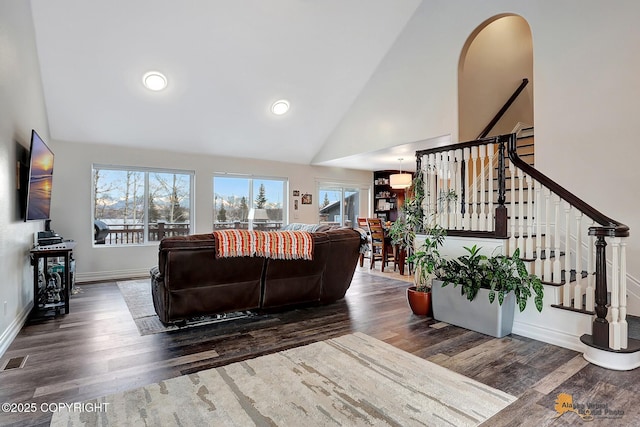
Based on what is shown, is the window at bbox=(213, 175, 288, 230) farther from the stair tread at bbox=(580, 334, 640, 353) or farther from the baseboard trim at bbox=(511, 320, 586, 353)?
the stair tread at bbox=(580, 334, 640, 353)

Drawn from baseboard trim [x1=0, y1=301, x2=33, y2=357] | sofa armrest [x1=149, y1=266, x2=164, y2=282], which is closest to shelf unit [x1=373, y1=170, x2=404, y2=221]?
sofa armrest [x1=149, y1=266, x2=164, y2=282]

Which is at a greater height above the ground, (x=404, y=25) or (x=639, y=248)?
(x=404, y=25)

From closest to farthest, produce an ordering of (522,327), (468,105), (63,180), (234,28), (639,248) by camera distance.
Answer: (522,327), (639,248), (234,28), (468,105), (63,180)

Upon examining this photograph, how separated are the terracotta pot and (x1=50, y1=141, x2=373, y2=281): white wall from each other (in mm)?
4589

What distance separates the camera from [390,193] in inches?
385

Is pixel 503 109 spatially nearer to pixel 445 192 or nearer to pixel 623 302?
pixel 445 192

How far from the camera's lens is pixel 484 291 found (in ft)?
10.8

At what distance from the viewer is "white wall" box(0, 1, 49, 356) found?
9.37ft

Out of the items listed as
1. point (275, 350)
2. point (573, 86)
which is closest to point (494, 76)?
point (573, 86)

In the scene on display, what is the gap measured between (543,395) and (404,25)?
17.8ft

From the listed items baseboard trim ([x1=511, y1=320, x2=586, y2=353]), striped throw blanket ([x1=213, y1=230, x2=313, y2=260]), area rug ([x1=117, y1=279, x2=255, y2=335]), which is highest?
striped throw blanket ([x1=213, y1=230, x2=313, y2=260])

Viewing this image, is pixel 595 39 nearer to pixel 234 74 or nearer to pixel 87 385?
pixel 234 74

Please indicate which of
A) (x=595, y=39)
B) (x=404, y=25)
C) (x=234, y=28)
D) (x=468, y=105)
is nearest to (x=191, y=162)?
(x=234, y=28)

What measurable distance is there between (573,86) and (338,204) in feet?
19.7
